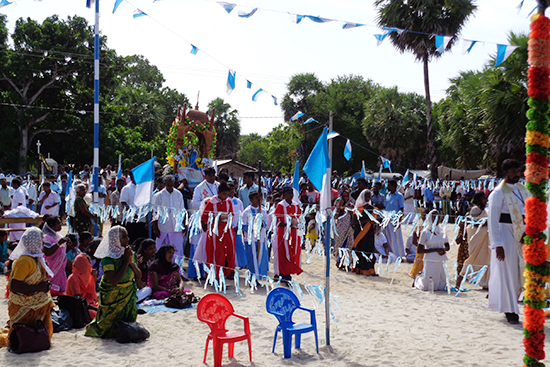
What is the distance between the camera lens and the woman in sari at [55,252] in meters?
7.84

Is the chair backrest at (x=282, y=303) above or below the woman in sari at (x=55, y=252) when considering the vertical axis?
below

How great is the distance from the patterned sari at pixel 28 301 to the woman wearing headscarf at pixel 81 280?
3.81 ft

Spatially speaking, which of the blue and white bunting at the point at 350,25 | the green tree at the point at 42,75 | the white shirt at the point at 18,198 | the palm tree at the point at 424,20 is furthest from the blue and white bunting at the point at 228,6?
the green tree at the point at 42,75

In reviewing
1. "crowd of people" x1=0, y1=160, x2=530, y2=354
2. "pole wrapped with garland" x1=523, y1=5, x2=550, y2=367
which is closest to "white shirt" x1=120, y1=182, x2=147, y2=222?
"crowd of people" x1=0, y1=160, x2=530, y2=354

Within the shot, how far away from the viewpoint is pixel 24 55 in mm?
27641

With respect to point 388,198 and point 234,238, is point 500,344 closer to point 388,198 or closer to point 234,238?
point 234,238

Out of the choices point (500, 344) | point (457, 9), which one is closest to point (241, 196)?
point (500, 344)

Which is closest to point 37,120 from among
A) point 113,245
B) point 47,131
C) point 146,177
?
point 47,131

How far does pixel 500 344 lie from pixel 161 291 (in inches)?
178

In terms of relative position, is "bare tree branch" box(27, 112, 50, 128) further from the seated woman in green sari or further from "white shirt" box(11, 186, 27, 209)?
the seated woman in green sari

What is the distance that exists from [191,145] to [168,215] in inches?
309

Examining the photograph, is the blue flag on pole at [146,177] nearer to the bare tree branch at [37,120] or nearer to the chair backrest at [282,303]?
the chair backrest at [282,303]

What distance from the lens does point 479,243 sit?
871cm

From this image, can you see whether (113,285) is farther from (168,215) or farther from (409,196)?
(409,196)
